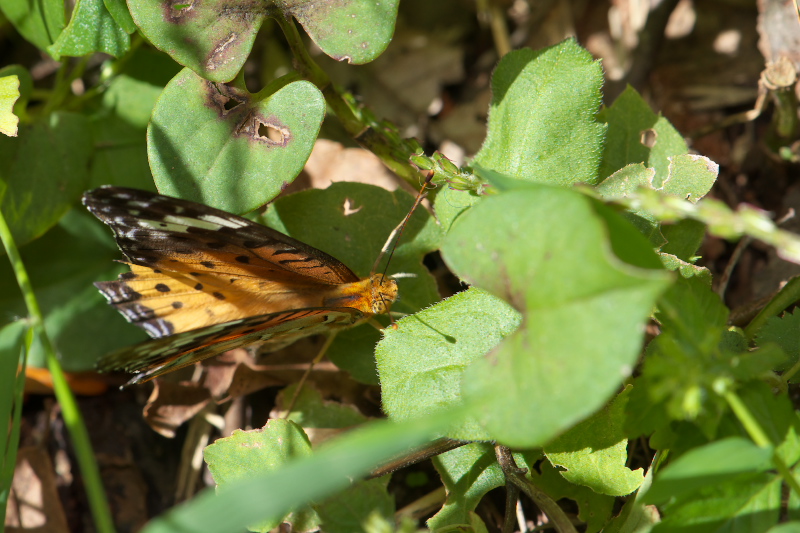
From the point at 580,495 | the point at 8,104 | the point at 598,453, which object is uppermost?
the point at 8,104

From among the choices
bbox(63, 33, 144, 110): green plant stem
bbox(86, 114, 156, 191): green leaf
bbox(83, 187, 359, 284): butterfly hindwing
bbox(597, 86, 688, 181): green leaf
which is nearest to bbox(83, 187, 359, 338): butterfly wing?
bbox(83, 187, 359, 284): butterfly hindwing

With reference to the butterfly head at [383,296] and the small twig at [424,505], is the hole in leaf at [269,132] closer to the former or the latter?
the butterfly head at [383,296]

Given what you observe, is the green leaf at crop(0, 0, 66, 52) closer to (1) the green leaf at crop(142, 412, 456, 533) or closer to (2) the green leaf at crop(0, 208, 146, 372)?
(2) the green leaf at crop(0, 208, 146, 372)

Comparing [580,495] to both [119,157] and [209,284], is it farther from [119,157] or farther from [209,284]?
[119,157]

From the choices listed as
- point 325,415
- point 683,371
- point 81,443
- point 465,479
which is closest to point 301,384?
point 325,415

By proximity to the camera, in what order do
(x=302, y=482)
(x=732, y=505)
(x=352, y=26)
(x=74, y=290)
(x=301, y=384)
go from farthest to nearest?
(x=74, y=290)
(x=301, y=384)
(x=352, y=26)
(x=732, y=505)
(x=302, y=482)

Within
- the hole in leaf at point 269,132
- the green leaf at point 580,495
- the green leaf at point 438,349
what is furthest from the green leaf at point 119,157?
the green leaf at point 580,495

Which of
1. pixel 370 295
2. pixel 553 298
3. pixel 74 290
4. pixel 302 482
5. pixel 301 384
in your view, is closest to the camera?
pixel 302 482
